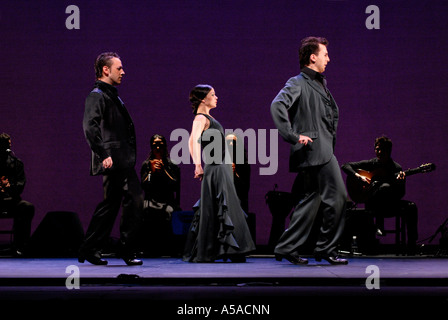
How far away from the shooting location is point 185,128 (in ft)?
31.7

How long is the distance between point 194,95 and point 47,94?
4037mm

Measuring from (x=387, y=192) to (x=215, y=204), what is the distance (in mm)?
2613

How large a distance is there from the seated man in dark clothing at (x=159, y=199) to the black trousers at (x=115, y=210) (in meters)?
2.34

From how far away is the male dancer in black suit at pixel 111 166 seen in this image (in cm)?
555

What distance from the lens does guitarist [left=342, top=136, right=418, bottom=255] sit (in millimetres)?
7930

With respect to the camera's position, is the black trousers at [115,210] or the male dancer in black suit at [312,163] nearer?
the male dancer in black suit at [312,163]

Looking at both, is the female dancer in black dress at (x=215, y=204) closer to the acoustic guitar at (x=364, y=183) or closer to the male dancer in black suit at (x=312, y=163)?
the male dancer in black suit at (x=312, y=163)

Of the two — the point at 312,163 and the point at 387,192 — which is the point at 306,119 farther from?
the point at 387,192

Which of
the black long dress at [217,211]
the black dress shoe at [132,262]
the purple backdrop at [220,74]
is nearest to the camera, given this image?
the black dress shoe at [132,262]

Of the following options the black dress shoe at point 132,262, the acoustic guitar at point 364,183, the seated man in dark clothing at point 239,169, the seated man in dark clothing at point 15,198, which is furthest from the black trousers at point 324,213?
the seated man in dark clothing at point 15,198

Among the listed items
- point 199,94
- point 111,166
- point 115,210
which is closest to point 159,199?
point 199,94

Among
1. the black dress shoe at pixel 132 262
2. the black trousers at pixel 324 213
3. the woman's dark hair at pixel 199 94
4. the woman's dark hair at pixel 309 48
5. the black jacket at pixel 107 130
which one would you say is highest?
the woman's dark hair at pixel 309 48
